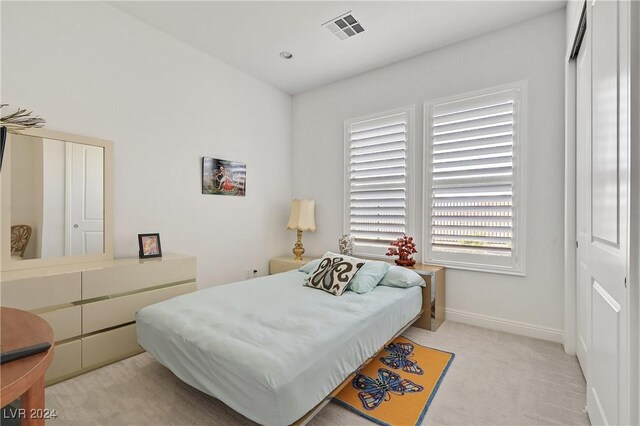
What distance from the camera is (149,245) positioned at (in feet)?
9.57

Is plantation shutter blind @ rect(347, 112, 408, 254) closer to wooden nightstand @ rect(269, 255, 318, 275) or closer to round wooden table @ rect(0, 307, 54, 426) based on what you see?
wooden nightstand @ rect(269, 255, 318, 275)

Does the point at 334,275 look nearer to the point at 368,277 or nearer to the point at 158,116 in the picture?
the point at 368,277

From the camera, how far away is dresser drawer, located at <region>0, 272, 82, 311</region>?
1.93 metres

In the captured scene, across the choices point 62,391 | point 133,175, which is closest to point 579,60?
point 133,175

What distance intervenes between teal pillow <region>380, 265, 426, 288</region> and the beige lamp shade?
156 centimetres

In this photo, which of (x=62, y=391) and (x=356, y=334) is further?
(x=62, y=391)

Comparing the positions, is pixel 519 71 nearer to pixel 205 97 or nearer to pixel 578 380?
pixel 578 380

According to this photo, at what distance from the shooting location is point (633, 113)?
3.35 feet

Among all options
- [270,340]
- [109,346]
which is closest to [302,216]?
[109,346]

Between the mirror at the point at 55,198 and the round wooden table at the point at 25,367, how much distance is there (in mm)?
1517

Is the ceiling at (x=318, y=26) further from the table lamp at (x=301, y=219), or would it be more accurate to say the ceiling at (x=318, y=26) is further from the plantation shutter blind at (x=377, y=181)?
the table lamp at (x=301, y=219)

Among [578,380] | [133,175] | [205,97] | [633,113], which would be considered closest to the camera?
[633,113]

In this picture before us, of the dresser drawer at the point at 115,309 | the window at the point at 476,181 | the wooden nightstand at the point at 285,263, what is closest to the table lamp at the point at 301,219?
the wooden nightstand at the point at 285,263

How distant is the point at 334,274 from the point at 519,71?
2.64 metres
